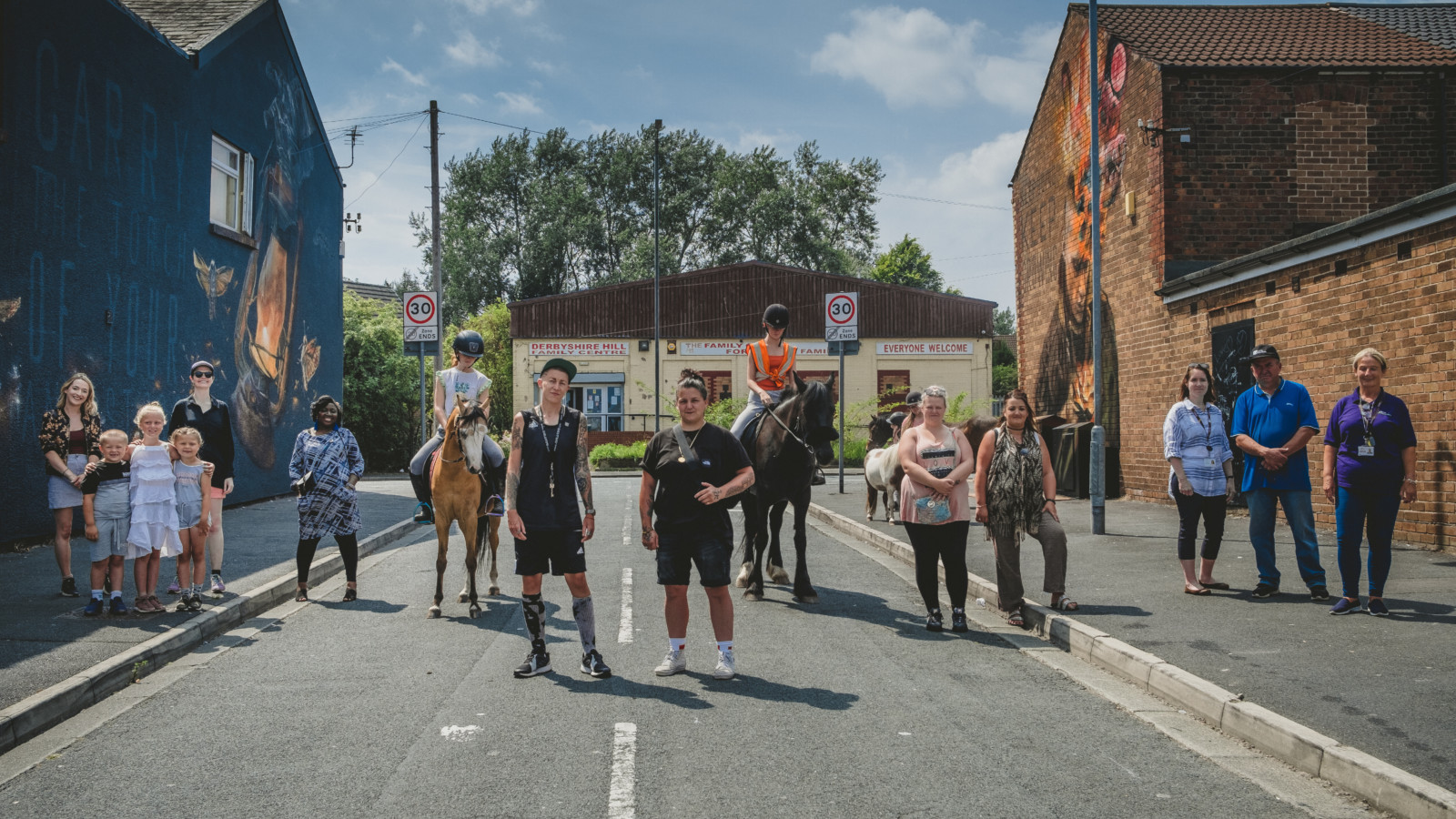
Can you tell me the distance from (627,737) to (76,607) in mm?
5581

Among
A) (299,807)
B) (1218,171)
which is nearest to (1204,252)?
(1218,171)

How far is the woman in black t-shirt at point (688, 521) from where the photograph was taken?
19.9ft

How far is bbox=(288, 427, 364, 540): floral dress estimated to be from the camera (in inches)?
351

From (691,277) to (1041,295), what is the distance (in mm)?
21949

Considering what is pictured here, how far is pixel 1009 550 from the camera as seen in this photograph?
7789 mm

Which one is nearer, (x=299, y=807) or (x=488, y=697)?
(x=299, y=807)

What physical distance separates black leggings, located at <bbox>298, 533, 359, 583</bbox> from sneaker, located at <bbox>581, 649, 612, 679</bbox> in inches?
A: 147

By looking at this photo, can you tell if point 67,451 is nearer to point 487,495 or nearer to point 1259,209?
point 487,495

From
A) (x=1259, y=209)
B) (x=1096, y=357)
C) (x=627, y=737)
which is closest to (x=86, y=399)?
(x=627, y=737)

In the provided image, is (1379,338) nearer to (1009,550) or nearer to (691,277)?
(1009,550)

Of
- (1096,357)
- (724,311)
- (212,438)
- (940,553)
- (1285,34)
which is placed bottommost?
(940,553)

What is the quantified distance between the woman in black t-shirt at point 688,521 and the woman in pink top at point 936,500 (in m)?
1.81

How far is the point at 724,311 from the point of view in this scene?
42469mm

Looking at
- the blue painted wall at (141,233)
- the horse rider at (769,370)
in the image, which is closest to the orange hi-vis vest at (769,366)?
the horse rider at (769,370)
